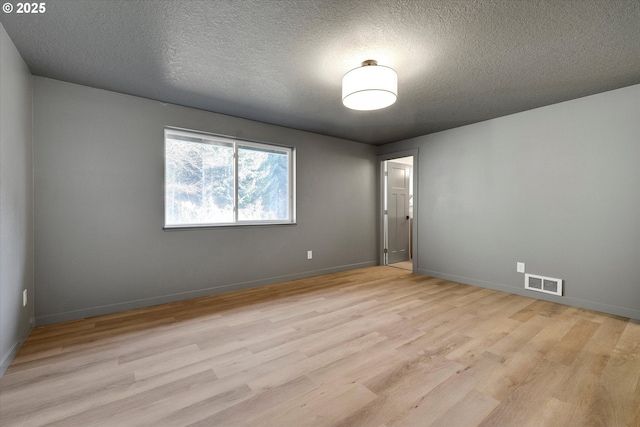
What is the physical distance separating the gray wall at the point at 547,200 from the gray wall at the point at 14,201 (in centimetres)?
484

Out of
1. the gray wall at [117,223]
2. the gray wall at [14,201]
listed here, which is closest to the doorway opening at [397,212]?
the gray wall at [117,223]

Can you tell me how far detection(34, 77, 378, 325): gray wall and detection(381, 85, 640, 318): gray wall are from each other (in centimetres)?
259

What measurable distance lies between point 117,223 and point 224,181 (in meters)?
1.28

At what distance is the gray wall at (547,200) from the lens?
286 centimetres

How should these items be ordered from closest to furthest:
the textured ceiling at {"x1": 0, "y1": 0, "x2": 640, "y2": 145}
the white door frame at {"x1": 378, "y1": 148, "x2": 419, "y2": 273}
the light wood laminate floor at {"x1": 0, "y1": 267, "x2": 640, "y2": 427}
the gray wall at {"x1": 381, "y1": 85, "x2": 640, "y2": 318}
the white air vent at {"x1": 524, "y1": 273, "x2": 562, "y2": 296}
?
the light wood laminate floor at {"x1": 0, "y1": 267, "x2": 640, "y2": 427} → the textured ceiling at {"x1": 0, "y1": 0, "x2": 640, "y2": 145} → the gray wall at {"x1": 381, "y1": 85, "x2": 640, "y2": 318} → the white air vent at {"x1": 524, "y1": 273, "x2": 562, "y2": 296} → the white door frame at {"x1": 378, "y1": 148, "x2": 419, "y2": 273}

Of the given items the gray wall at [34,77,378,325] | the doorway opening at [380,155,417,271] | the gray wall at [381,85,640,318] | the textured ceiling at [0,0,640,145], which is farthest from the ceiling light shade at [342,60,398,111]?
the doorway opening at [380,155,417,271]

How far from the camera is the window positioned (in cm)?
341

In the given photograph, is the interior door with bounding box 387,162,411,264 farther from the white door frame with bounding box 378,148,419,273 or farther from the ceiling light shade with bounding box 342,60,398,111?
the ceiling light shade with bounding box 342,60,398,111

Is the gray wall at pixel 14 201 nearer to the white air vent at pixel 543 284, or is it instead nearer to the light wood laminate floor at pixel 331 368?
the light wood laminate floor at pixel 331 368

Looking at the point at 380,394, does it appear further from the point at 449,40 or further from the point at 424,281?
the point at 424,281

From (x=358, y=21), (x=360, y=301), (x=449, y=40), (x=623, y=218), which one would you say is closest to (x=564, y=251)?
(x=623, y=218)

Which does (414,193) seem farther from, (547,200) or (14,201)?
(14,201)

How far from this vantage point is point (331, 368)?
190 cm

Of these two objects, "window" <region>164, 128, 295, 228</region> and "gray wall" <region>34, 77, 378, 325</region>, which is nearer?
"gray wall" <region>34, 77, 378, 325</region>
